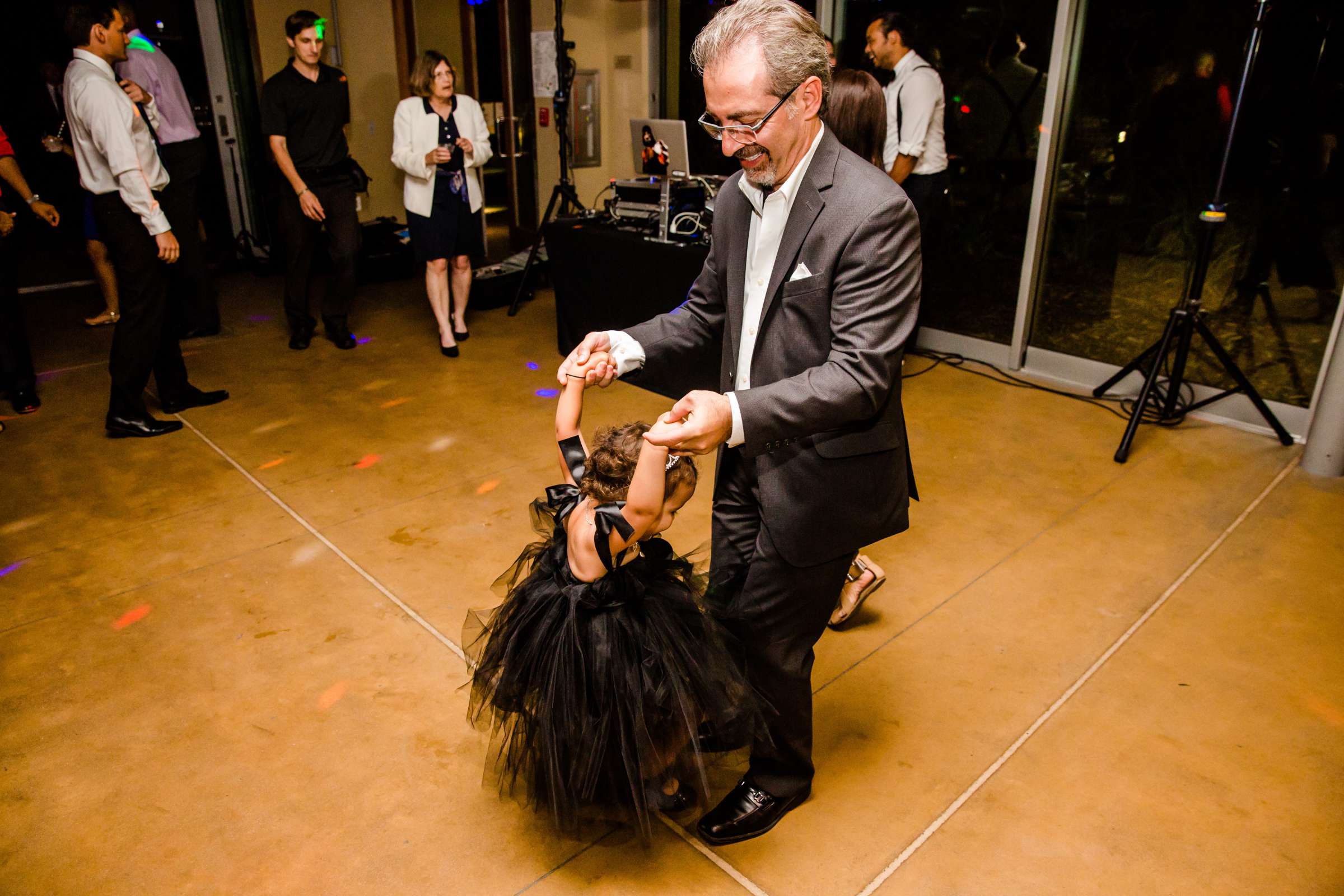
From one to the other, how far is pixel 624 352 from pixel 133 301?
2899mm

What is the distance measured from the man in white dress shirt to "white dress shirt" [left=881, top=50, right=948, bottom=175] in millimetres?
3312

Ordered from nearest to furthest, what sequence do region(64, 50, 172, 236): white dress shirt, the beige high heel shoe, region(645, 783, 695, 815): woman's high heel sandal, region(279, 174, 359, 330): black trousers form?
region(645, 783, 695, 815): woman's high heel sandal, region(64, 50, 172, 236): white dress shirt, region(279, 174, 359, 330): black trousers, the beige high heel shoe

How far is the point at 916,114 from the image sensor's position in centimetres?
451

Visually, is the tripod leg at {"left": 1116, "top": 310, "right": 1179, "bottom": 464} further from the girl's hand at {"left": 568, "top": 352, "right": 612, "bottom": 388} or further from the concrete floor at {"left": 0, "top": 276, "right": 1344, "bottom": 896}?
the girl's hand at {"left": 568, "top": 352, "right": 612, "bottom": 388}

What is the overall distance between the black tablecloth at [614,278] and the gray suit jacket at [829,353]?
2.09 metres

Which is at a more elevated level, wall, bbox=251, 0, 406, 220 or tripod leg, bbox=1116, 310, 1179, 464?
wall, bbox=251, 0, 406, 220

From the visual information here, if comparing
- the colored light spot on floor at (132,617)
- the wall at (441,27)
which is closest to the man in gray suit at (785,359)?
the colored light spot on floor at (132,617)

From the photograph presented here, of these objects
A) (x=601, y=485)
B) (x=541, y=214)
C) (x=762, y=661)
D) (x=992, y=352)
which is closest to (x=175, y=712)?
(x=601, y=485)

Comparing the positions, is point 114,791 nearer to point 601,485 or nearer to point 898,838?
point 601,485

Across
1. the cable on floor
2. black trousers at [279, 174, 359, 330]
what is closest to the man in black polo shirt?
black trousers at [279, 174, 359, 330]

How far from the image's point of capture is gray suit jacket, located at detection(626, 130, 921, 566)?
1.47 m

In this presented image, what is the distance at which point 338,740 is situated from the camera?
2191 millimetres

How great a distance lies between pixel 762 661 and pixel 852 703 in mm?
652

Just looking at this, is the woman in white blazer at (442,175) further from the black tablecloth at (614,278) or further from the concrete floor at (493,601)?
the concrete floor at (493,601)
